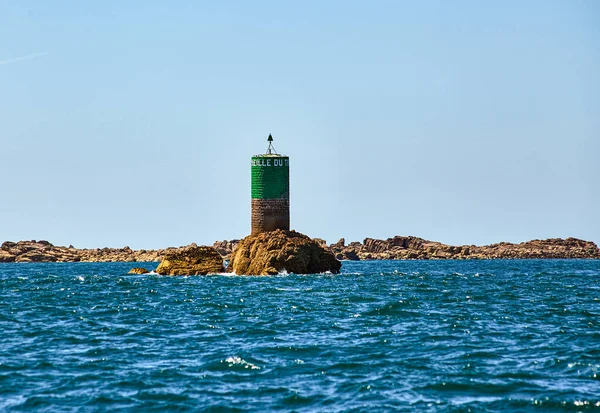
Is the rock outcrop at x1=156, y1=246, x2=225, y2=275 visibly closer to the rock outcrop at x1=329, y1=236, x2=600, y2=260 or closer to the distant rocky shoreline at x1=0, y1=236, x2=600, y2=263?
the distant rocky shoreline at x1=0, y1=236, x2=600, y2=263

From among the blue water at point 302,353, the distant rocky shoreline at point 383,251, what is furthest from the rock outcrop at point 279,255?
the distant rocky shoreline at point 383,251

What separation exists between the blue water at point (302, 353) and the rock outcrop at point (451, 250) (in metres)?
121

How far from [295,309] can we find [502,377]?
17110 millimetres

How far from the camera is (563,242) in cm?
18225

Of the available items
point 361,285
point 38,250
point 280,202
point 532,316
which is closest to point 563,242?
point 38,250

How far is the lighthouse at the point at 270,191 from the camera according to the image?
72812 millimetres

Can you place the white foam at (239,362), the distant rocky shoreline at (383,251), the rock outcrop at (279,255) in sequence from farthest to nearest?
the distant rocky shoreline at (383,251) < the rock outcrop at (279,255) < the white foam at (239,362)

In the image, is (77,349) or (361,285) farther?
(361,285)

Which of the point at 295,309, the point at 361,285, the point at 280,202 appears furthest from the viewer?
the point at 280,202

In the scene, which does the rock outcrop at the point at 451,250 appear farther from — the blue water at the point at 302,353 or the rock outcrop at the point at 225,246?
the blue water at the point at 302,353

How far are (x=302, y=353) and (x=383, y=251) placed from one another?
487ft

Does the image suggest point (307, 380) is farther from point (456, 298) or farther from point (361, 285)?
point (361, 285)

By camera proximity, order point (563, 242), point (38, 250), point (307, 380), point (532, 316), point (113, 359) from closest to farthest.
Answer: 1. point (307, 380)
2. point (113, 359)
3. point (532, 316)
4. point (38, 250)
5. point (563, 242)

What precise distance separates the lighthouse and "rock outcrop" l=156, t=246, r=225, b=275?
5478 mm
